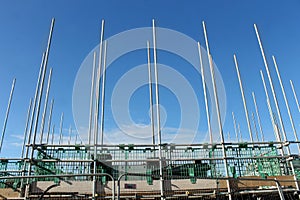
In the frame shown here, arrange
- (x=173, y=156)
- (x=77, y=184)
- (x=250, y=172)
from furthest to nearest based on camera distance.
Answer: (x=250, y=172)
(x=173, y=156)
(x=77, y=184)

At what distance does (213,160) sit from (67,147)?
451cm

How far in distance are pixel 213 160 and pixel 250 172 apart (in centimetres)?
180

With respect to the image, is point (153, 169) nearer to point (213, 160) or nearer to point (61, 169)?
point (213, 160)

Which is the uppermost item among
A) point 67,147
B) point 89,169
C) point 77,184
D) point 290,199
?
point 67,147

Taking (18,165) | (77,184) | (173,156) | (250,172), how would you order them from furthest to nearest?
1. (18,165)
2. (250,172)
3. (173,156)
4. (77,184)

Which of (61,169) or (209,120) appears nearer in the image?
(61,169)

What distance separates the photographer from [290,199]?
22.5ft

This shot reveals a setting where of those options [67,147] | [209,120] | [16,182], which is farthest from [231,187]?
[16,182]

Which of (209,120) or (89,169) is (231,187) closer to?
(209,120)

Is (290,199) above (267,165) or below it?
below

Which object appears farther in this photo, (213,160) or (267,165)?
(267,165)

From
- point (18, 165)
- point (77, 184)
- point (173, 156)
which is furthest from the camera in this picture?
point (18, 165)

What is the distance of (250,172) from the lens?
307 inches

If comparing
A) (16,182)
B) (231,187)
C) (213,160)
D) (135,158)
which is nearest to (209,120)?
(213,160)
